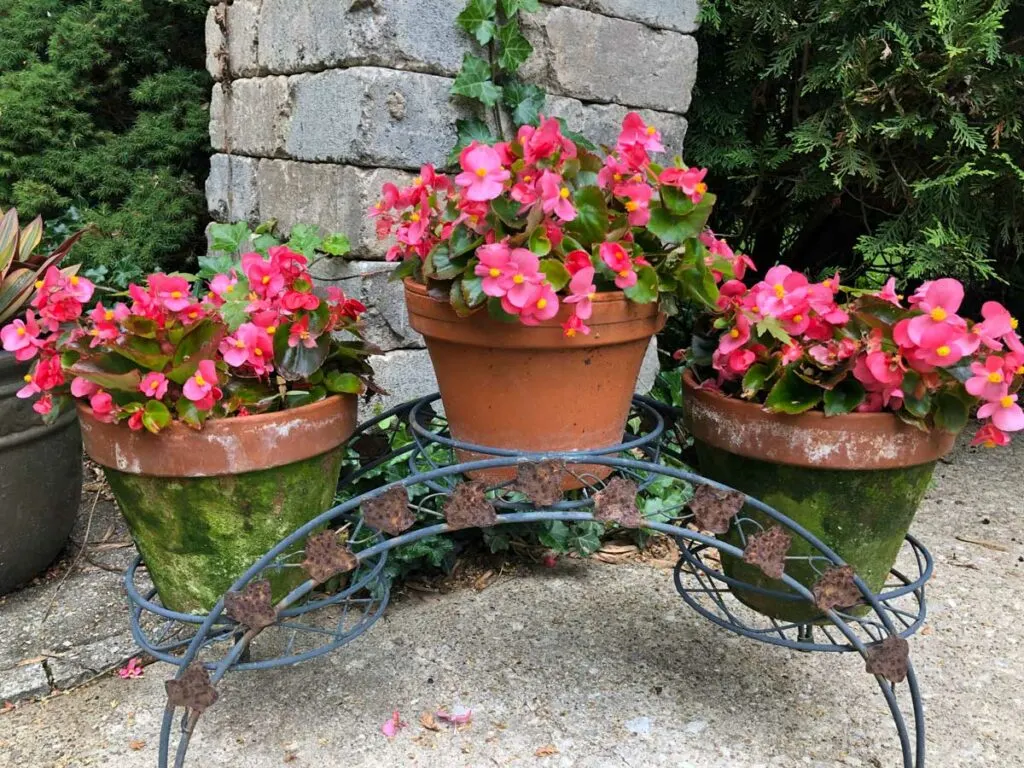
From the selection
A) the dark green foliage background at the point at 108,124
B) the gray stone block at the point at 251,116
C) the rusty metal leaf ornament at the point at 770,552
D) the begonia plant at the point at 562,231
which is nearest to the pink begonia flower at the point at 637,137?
the begonia plant at the point at 562,231

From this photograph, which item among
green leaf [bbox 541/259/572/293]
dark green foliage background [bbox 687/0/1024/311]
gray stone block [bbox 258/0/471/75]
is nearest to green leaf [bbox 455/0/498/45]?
gray stone block [bbox 258/0/471/75]

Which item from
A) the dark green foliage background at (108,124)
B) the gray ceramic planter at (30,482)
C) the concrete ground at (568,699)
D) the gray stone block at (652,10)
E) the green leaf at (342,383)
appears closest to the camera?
the green leaf at (342,383)

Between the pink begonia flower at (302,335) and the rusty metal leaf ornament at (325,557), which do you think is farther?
the pink begonia flower at (302,335)

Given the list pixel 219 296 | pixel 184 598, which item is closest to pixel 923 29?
pixel 219 296

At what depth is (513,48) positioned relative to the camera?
207cm

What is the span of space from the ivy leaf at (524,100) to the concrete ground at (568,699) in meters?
1.23

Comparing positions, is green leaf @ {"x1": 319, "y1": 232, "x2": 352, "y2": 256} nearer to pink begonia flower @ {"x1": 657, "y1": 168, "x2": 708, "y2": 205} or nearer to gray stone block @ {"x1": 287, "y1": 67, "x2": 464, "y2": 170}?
gray stone block @ {"x1": 287, "y1": 67, "x2": 464, "y2": 170}

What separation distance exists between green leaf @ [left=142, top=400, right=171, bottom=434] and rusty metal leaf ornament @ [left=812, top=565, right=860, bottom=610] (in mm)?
1004

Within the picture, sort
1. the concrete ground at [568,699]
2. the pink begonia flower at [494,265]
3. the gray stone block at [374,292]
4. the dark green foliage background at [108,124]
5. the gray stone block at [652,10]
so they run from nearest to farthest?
the pink begonia flower at [494,265] < the concrete ground at [568,699] < the gray stone block at [374,292] < the gray stone block at [652,10] < the dark green foliage background at [108,124]

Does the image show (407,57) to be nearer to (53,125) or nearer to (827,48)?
(827,48)

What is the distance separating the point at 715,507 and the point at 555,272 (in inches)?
16.5

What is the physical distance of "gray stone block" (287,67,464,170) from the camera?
1.97 meters

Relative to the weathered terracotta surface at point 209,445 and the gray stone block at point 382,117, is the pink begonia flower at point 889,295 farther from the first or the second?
Result: the gray stone block at point 382,117

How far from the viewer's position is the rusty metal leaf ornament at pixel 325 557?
3.94 feet
